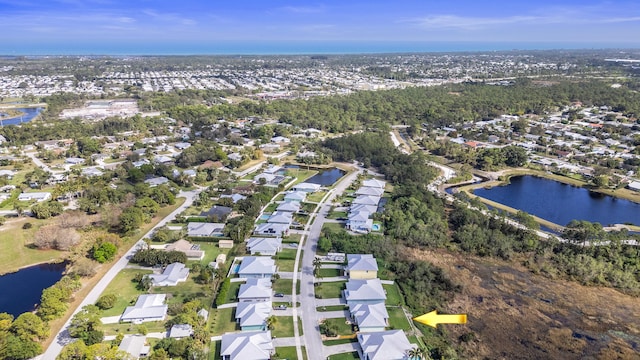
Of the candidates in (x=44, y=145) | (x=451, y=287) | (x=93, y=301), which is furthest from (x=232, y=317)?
(x=44, y=145)

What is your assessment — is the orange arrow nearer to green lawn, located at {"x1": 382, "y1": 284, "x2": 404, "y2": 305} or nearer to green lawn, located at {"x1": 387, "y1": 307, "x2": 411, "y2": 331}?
green lawn, located at {"x1": 387, "y1": 307, "x2": 411, "y2": 331}

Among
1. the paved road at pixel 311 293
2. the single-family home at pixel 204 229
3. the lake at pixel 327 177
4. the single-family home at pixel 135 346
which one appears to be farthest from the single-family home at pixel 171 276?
the lake at pixel 327 177

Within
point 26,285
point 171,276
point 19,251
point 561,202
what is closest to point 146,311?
point 171,276

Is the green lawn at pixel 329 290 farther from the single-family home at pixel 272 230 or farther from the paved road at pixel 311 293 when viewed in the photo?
the single-family home at pixel 272 230

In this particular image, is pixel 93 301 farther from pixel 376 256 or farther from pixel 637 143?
pixel 637 143

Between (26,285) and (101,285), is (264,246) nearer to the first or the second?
(101,285)

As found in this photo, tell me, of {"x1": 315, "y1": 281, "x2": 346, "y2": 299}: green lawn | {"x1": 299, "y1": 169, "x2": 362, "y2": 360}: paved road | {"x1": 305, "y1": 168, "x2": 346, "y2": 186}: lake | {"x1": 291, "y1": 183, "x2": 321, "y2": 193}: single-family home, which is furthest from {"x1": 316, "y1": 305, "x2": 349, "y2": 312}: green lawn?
{"x1": 305, "y1": 168, "x2": 346, "y2": 186}: lake

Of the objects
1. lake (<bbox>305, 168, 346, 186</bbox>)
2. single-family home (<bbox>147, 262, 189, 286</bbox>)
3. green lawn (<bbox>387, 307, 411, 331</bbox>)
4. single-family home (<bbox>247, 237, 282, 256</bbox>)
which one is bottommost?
green lawn (<bbox>387, 307, 411, 331</bbox>)
